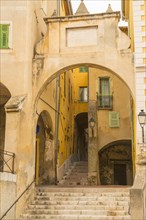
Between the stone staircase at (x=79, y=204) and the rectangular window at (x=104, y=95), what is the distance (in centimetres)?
860

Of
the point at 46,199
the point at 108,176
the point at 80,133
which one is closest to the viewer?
the point at 46,199

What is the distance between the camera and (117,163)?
22.1 metres

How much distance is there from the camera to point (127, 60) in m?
14.2

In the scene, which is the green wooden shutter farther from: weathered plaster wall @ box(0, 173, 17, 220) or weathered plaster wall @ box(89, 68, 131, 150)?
weathered plaster wall @ box(0, 173, 17, 220)

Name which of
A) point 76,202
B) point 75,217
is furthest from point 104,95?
point 75,217

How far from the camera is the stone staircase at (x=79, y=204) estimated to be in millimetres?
12211

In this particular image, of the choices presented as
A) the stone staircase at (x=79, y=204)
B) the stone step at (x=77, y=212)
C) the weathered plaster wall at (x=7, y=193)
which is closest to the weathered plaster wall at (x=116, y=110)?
the stone staircase at (x=79, y=204)

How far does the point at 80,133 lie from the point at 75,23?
17.7 meters

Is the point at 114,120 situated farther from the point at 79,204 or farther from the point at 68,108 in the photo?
the point at 79,204

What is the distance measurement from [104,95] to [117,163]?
438 centimetres

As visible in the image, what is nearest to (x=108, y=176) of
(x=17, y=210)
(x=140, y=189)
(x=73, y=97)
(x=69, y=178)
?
(x=69, y=178)

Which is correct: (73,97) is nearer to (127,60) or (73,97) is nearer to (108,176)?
(108,176)

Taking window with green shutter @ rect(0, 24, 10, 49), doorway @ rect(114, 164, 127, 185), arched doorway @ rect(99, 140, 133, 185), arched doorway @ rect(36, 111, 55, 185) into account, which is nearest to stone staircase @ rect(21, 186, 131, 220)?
arched doorway @ rect(36, 111, 55, 185)

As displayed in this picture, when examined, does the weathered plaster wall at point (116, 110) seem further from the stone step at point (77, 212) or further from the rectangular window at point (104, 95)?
the stone step at point (77, 212)
